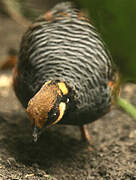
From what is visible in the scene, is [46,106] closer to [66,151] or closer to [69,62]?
[69,62]

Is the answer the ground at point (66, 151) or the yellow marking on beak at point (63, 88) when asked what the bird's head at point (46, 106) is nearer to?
the yellow marking on beak at point (63, 88)

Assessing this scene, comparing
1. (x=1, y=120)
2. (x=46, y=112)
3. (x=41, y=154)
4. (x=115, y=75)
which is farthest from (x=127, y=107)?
(x=1, y=120)

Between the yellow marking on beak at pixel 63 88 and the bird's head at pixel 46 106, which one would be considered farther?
the yellow marking on beak at pixel 63 88

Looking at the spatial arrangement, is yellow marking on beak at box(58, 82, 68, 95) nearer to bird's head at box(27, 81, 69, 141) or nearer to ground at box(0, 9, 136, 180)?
bird's head at box(27, 81, 69, 141)

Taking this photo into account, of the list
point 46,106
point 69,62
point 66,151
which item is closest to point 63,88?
point 46,106

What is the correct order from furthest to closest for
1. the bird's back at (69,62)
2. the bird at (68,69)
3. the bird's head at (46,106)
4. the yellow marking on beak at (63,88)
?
the bird's back at (69,62) < the bird at (68,69) < the yellow marking on beak at (63,88) < the bird's head at (46,106)

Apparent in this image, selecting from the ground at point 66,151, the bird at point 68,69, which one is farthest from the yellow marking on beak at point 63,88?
the ground at point 66,151
